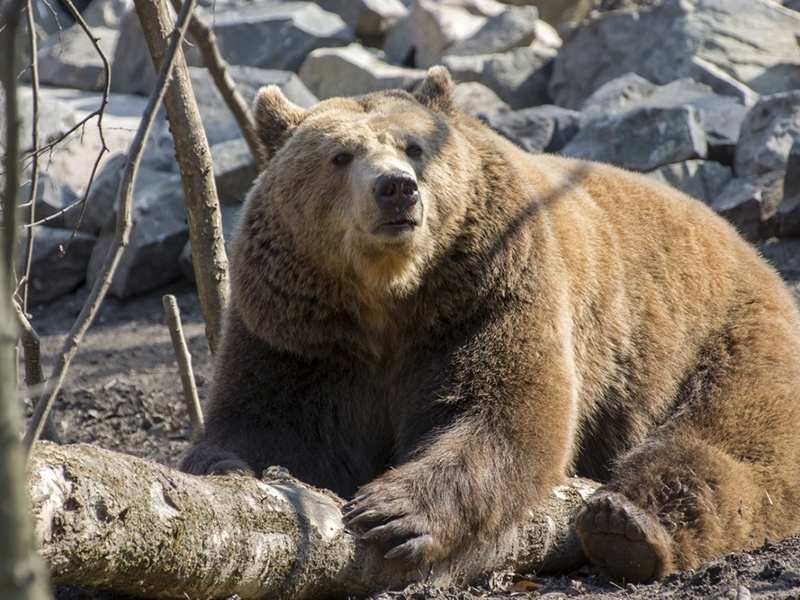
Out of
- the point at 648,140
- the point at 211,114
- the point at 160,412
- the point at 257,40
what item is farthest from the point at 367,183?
the point at 257,40

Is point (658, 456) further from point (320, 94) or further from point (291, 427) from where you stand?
point (320, 94)

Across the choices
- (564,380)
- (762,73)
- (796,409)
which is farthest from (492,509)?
(762,73)

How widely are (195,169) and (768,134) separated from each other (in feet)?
22.0

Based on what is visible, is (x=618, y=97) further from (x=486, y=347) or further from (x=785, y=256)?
(x=486, y=347)

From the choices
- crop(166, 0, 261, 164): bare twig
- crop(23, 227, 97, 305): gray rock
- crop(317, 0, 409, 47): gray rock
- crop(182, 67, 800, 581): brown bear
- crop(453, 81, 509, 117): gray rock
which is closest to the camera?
crop(182, 67, 800, 581): brown bear

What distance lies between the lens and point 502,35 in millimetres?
16047

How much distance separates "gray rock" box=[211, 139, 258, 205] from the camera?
36.7ft

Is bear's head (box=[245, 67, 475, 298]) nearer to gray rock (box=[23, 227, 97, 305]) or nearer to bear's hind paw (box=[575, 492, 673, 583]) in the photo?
bear's hind paw (box=[575, 492, 673, 583])

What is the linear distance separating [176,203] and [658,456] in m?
7.69

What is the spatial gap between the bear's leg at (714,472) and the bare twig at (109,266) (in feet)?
8.20

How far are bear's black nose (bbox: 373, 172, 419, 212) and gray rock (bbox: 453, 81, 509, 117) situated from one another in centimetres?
861

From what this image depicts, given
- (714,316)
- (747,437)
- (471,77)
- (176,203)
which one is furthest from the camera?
(471,77)

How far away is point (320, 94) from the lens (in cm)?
1571

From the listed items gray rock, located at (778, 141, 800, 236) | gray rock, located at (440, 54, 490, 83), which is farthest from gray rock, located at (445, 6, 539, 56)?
gray rock, located at (778, 141, 800, 236)
